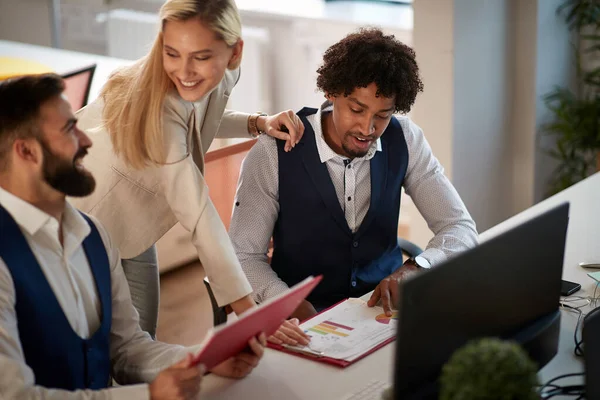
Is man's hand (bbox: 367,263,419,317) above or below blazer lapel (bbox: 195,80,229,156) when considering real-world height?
below

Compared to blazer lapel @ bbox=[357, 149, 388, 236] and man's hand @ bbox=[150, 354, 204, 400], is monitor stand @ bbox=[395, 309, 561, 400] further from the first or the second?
blazer lapel @ bbox=[357, 149, 388, 236]

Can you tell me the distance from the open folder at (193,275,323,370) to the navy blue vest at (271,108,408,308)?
2.63ft

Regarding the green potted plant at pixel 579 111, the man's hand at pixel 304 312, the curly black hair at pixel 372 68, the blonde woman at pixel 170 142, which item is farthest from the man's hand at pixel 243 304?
the green potted plant at pixel 579 111

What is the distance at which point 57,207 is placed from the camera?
5.33ft

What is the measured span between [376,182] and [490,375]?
4.38 ft

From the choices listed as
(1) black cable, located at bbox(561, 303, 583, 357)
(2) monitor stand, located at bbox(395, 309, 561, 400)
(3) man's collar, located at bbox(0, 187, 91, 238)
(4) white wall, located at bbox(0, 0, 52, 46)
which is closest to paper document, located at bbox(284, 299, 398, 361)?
(2) monitor stand, located at bbox(395, 309, 561, 400)

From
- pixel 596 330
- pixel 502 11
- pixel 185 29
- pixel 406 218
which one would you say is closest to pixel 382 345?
pixel 596 330

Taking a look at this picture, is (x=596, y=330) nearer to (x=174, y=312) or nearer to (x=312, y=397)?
(x=312, y=397)

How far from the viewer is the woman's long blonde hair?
76.6 inches

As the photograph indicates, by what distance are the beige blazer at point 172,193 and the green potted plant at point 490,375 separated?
0.91m

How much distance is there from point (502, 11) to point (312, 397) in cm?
294

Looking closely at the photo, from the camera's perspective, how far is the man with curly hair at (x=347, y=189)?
2.27 meters

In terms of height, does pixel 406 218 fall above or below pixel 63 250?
below

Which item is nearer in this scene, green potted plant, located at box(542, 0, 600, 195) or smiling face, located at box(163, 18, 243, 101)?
smiling face, located at box(163, 18, 243, 101)
